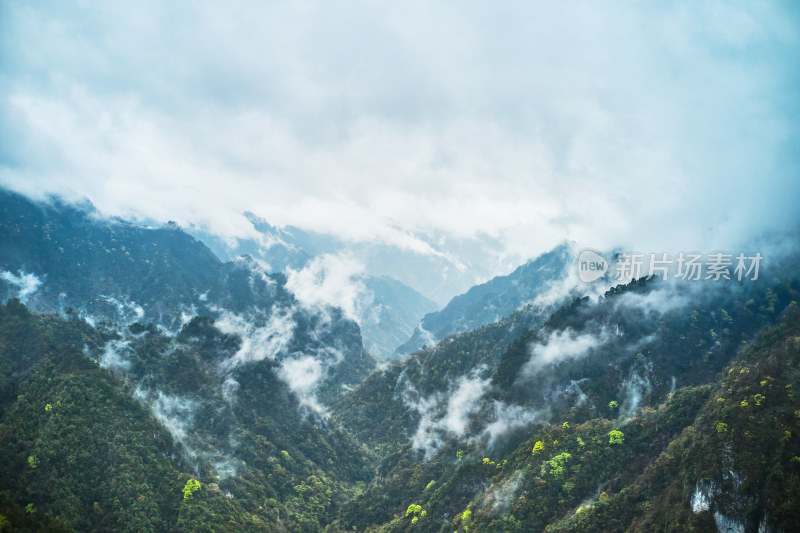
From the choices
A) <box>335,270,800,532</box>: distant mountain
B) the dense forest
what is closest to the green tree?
the dense forest

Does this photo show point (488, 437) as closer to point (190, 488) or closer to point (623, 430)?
point (623, 430)

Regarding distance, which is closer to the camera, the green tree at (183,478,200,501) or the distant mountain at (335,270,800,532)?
the distant mountain at (335,270,800,532)

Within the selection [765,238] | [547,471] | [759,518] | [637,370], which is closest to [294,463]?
[547,471]

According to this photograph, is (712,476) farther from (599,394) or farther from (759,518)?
(599,394)

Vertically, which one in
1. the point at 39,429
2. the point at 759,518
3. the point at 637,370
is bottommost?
the point at 39,429

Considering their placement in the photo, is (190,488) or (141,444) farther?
(141,444)

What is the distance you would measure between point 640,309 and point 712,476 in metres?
103

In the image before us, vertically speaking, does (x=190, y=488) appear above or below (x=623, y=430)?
below

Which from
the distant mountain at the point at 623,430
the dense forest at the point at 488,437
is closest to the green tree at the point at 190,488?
the dense forest at the point at 488,437

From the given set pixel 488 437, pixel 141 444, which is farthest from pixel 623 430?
pixel 141 444

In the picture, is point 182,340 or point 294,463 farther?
point 182,340

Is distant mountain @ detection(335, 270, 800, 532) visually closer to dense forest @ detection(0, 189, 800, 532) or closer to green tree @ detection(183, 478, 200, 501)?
dense forest @ detection(0, 189, 800, 532)

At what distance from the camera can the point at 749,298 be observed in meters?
156

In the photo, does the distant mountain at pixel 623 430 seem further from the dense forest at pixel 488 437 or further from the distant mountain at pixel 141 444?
the distant mountain at pixel 141 444
